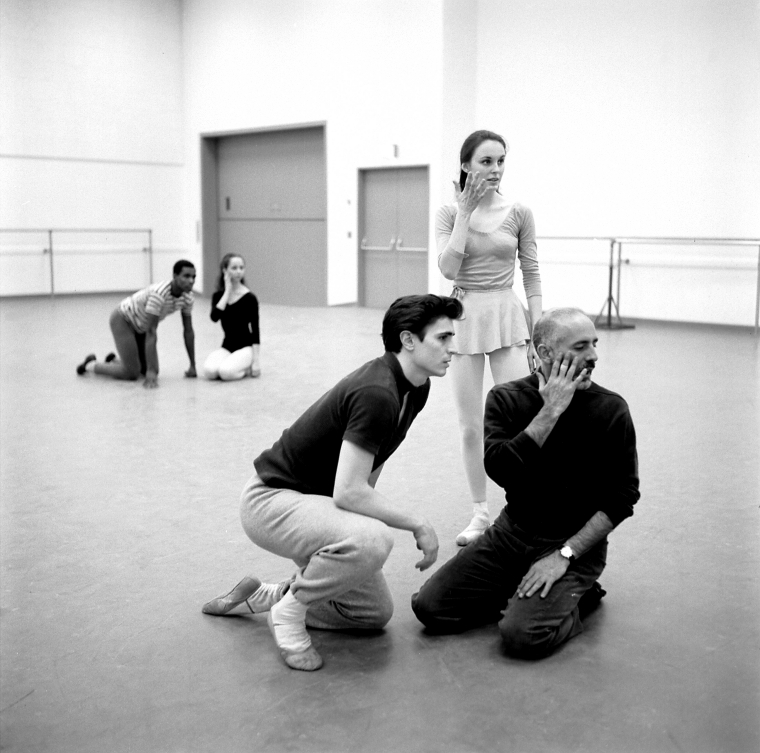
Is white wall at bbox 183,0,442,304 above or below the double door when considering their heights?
above

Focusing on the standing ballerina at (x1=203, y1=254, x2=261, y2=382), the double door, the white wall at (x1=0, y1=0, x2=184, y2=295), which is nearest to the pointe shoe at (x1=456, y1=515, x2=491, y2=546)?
the standing ballerina at (x1=203, y1=254, x2=261, y2=382)

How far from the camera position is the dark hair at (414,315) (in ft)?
9.68

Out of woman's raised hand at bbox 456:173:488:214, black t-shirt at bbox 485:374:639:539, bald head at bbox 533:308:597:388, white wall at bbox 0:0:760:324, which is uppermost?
white wall at bbox 0:0:760:324

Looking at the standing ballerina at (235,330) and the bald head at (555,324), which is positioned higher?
the bald head at (555,324)

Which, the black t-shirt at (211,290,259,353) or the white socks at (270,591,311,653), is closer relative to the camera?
the white socks at (270,591,311,653)

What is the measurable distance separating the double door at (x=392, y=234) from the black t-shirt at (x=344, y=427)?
1181cm

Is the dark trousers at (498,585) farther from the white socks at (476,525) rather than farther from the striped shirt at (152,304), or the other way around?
the striped shirt at (152,304)

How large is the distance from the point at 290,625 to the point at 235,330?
576 cm

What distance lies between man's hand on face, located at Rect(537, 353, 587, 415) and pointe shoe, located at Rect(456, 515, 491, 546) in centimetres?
118

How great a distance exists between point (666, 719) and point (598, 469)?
822 mm

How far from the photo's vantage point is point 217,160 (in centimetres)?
1814

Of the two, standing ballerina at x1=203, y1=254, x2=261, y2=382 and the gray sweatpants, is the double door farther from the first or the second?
the gray sweatpants

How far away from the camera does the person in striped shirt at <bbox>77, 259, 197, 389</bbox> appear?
7.97 m

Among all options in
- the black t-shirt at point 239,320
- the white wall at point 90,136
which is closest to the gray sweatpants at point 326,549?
the black t-shirt at point 239,320
